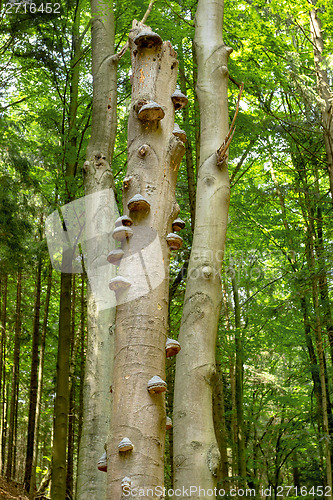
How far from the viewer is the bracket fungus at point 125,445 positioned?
1.69 m

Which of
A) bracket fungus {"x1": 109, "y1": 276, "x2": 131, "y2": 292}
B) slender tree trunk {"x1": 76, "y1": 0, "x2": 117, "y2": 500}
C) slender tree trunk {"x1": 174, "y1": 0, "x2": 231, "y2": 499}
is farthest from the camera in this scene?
slender tree trunk {"x1": 76, "y1": 0, "x2": 117, "y2": 500}

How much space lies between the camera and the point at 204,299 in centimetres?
374

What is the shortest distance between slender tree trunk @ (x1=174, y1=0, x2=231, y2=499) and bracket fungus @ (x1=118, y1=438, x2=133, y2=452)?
1769mm

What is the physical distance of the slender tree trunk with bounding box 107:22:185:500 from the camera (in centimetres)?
175

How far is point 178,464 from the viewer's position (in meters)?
3.35

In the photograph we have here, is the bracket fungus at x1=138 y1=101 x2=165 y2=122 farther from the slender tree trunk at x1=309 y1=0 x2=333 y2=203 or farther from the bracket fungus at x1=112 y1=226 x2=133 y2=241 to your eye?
the slender tree trunk at x1=309 y1=0 x2=333 y2=203

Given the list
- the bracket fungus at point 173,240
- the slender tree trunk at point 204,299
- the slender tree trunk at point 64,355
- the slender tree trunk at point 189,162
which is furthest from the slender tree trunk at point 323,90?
the bracket fungus at point 173,240

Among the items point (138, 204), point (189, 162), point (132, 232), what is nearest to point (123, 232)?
point (132, 232)

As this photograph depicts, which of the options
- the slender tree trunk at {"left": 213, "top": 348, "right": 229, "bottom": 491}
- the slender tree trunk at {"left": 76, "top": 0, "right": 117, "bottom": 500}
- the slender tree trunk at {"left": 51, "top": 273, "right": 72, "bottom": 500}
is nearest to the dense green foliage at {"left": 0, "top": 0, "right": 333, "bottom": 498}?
the slender tree trunk at {"left": 213, "top": 348, "right": 229, "bottom": 491}

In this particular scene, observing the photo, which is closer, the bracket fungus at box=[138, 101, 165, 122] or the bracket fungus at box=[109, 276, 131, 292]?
the bracket fungus at box=[109, 276, 131, 292]

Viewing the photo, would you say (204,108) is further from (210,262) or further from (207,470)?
(207,470)

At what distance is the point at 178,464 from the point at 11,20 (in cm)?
975

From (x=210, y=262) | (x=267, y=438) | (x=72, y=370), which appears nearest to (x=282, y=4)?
(x=210, y=262)

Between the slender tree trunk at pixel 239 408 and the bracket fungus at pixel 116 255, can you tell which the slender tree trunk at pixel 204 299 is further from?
the slender tree trunk at pixel 239 408
